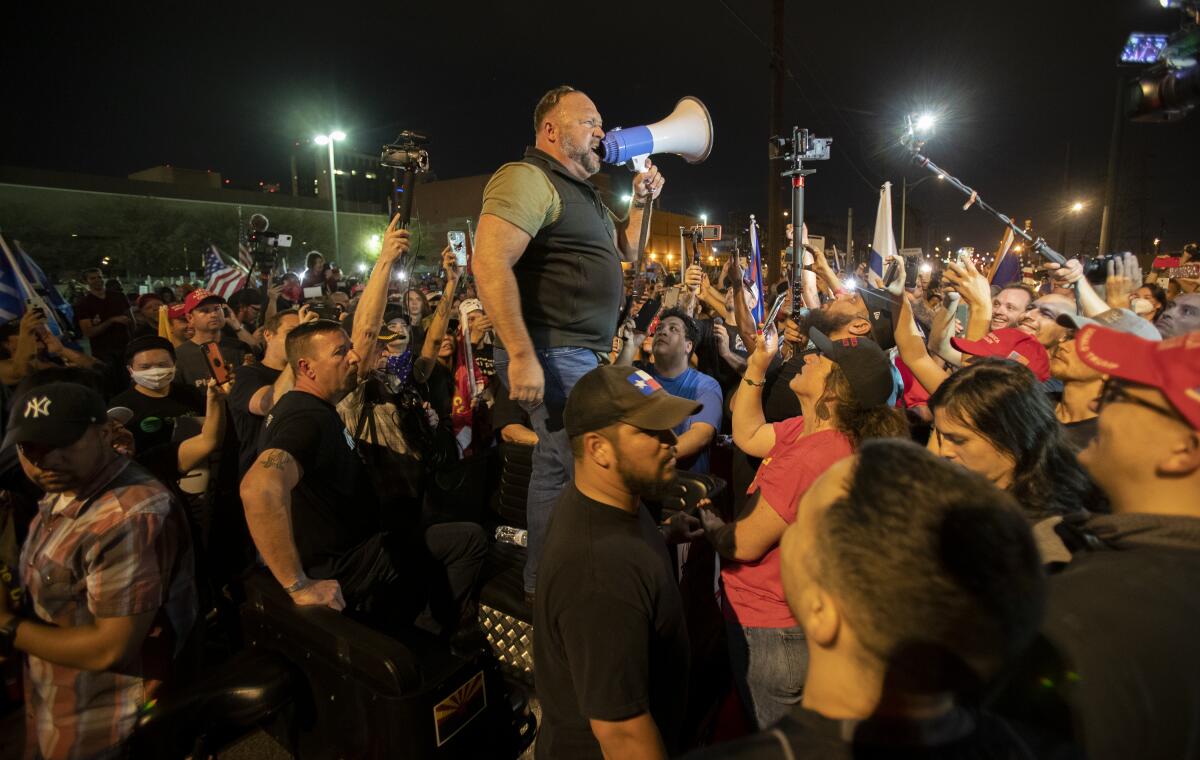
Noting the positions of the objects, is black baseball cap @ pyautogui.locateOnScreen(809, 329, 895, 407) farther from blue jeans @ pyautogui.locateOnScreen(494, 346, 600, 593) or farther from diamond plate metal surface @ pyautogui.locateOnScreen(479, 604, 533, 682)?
diamond plate metal surface @ pyautogui.locateOnScreen(479, 604, 533, 682)

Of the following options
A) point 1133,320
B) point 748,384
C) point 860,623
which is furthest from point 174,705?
point 1133,320

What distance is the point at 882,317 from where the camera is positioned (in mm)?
5465

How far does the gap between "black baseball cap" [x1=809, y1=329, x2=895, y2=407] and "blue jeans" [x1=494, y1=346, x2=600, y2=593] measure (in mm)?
1195

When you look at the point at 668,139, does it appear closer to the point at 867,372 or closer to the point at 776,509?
the point at 867,372

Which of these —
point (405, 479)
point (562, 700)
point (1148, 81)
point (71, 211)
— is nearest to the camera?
point (562, 700)

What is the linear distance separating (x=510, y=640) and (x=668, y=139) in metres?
3.13

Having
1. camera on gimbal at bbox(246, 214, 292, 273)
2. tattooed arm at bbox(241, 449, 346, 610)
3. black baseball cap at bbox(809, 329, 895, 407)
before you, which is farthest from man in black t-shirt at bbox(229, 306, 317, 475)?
camera on gimbal at bbox(246, 214, 292, 273)

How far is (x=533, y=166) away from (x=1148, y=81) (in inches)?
154

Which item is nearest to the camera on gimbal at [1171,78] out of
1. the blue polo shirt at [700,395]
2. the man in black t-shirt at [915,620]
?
the blue polo shirt at [700,395]

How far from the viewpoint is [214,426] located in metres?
3.94

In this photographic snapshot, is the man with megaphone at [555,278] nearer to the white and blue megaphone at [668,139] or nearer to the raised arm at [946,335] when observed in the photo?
the white and blue megaphone at [668,139]

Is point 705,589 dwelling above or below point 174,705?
below

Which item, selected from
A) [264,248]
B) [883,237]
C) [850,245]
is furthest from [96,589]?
[850,245]

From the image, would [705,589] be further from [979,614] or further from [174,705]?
[979,614]
